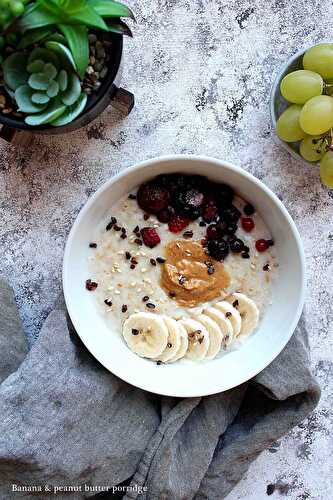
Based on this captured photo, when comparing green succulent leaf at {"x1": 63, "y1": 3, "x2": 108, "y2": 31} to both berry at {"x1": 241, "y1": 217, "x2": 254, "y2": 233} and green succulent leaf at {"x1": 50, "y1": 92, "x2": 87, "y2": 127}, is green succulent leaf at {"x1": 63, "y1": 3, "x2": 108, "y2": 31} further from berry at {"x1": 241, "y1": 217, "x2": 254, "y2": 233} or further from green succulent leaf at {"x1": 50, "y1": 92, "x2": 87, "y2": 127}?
berry at {"x1": 241, "y1": 217, "x2": 254, "y2": 233}

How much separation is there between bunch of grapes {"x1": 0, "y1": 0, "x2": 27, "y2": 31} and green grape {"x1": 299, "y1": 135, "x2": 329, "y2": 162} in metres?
0.49

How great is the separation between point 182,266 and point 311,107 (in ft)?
1.10

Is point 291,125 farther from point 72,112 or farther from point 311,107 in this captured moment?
point 72,112

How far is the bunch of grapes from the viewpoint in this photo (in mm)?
898

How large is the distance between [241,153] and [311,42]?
0.24 m

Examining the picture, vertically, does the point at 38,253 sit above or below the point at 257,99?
below

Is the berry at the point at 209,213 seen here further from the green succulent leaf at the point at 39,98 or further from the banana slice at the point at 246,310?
the green succulent leaf at the point at 39,98

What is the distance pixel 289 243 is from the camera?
43.5 inches

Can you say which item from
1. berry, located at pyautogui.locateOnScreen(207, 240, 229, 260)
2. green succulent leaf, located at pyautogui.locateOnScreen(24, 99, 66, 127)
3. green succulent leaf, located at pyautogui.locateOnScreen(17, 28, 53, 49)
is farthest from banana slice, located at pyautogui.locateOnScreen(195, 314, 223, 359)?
green succulent leaf, located at pyautogui.locateOnScreen(17, 28, 53, 49)

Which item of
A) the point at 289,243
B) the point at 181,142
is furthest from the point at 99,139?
the point at 289,243

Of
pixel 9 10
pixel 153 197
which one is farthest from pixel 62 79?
pixel 153 197

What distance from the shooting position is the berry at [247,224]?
1.14 metres

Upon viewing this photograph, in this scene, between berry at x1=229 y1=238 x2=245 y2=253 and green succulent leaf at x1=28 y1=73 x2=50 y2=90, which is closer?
green succulent leaf at x1=28 y1=73 x2=50 y2=90

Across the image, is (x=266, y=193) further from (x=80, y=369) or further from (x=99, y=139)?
(x=80, y=369)
